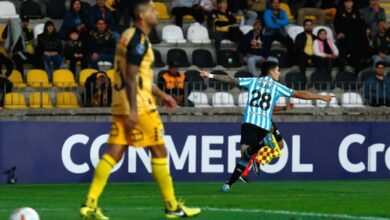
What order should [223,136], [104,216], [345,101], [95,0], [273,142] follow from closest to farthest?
[104,216], [273,142], [223,136], [345,101], [95,0]

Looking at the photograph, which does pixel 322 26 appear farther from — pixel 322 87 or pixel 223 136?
pixel 223 136

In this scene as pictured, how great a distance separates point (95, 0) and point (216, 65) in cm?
349

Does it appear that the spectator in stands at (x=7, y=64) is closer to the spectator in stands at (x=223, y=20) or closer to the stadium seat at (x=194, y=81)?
the stadium seat at (x=194, y=81)

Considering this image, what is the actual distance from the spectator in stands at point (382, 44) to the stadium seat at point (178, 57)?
4292mm

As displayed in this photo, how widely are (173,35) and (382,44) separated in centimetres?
476

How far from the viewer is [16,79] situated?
81.3 feet

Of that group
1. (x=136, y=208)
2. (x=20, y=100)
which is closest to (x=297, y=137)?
(x=20, y=100)

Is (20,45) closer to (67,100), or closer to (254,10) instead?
(67,100)

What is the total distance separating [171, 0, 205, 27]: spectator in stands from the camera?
27906mm

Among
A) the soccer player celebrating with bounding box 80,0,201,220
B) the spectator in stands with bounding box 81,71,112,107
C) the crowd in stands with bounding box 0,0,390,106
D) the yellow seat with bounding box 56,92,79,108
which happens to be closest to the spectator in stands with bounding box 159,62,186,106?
the crowd in stands with bounding box 0,0,390,106

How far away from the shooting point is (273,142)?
816 inches

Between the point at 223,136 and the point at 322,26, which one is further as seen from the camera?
the point at 322,26

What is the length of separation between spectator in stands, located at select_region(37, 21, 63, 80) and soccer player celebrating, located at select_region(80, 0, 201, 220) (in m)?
12.9

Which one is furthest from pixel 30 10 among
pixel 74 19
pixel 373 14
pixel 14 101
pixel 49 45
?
pixel 373 14
